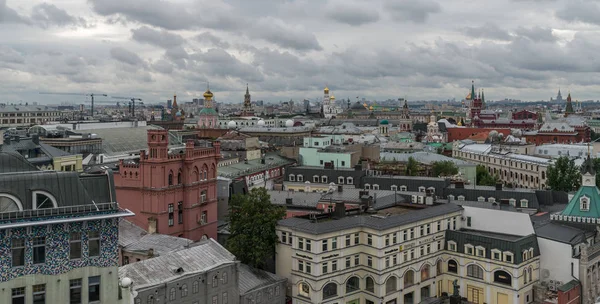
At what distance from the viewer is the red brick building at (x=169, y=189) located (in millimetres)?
65812

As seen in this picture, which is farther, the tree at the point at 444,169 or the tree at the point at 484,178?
the tree at the point at 484,178

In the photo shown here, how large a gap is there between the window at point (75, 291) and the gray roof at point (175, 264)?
1510 cm

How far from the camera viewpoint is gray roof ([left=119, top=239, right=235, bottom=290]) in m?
46.2

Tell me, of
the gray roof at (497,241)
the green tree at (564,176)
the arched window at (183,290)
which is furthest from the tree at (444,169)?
the arched window at (183,290)

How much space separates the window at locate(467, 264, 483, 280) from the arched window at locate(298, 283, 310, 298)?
18.4 metres

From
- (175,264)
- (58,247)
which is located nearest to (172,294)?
(175,264)

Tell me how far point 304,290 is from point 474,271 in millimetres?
18968

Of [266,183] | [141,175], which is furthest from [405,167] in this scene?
[141,175]

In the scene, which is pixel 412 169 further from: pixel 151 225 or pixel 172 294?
pixel 172 294

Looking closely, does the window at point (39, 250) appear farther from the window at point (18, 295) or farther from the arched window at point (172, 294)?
the arched window at point (172, 294)

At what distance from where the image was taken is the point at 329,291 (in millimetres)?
57312

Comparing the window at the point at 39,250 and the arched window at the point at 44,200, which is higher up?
the arched window at the point at 44,200

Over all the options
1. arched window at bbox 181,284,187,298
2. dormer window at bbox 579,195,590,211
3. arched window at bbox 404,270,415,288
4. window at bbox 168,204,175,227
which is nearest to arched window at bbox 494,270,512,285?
arched window at bbox 404,270,415,288

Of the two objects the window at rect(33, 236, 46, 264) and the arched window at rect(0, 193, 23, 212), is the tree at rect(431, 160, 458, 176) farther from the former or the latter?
the arched window at rect(0, 193, 23, 212)
